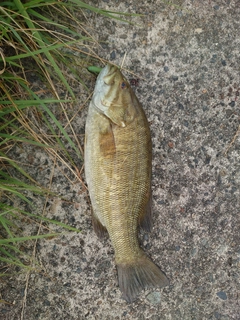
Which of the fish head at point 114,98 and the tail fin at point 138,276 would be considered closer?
the fish head at point 114,98

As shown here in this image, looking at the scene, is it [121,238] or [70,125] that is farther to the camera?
[70,125]

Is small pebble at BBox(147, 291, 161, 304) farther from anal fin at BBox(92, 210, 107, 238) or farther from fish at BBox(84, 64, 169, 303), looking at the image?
anal fin at BBox(92, 210, 107, 238)

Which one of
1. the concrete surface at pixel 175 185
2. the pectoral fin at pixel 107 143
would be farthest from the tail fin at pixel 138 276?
the pectoral fin at pixel 107 143

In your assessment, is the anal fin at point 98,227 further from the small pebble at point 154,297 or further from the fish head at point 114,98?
the fish head at point 114,98

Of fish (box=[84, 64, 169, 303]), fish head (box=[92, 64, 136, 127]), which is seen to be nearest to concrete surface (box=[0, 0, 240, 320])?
fish (box=[84, 64, 169, 303])

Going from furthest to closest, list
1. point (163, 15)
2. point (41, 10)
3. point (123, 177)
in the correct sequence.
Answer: point (163, 15) → point (41, 10) → point (123, 177)

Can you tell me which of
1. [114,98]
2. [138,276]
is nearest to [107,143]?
[114,98]

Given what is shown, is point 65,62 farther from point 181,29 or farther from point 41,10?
point 181,29

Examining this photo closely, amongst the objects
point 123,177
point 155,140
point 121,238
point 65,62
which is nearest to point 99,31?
point 65,62
